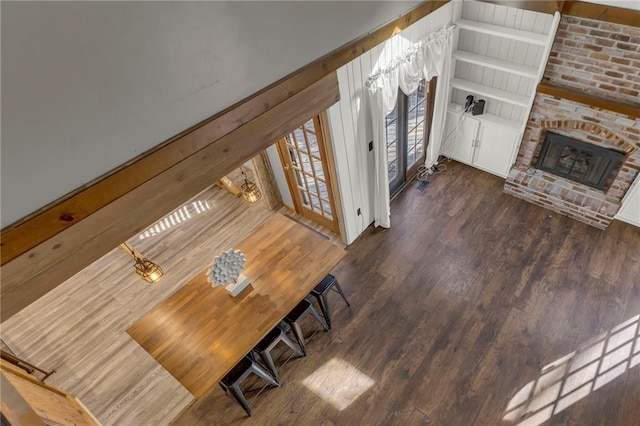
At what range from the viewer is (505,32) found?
416 centimetres

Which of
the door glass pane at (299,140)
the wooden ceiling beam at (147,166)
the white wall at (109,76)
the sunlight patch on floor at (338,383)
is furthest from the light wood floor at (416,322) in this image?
the white wall at (109,76)

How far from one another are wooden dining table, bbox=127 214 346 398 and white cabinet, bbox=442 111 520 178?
277 cm

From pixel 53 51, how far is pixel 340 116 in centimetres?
237

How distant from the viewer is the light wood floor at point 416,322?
3.50m

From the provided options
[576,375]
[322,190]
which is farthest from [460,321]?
[322,190]

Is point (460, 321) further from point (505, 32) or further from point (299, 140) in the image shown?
point (505, 32)

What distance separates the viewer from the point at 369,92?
374 centimetres

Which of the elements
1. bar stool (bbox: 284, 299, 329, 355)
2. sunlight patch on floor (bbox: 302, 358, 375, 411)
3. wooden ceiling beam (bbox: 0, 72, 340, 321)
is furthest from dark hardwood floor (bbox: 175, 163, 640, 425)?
wooden ceiling beam (bbox: 0, 72, 340, 321)

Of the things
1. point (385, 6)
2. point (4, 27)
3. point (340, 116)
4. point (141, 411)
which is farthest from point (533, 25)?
point (141, 411)

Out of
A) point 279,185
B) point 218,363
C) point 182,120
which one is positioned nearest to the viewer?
point 182,120

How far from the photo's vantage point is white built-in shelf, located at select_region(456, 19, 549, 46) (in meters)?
4.01

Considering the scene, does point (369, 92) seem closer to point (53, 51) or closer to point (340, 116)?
point (340, 116)

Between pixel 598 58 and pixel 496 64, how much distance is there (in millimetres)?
997

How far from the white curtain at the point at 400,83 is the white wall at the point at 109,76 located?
1430 mm
